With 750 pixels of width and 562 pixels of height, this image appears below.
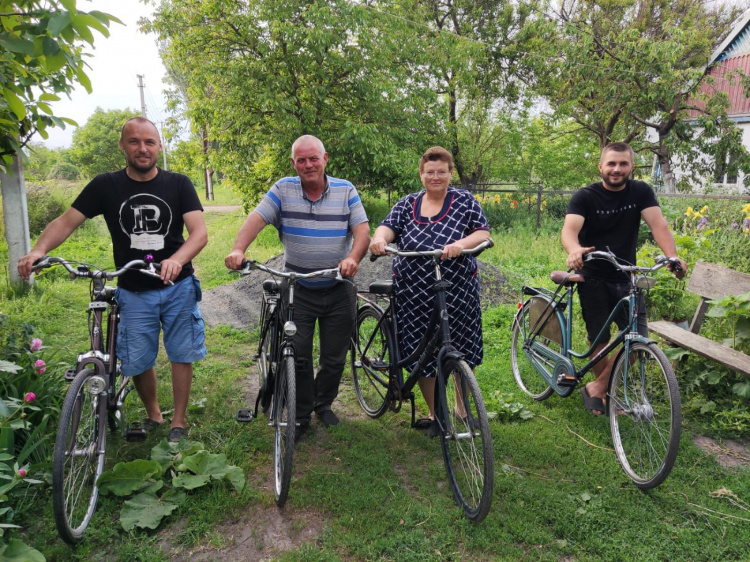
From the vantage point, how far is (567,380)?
4016 mm

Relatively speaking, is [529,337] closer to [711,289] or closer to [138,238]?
[711,289]

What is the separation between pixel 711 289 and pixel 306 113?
27.6ft

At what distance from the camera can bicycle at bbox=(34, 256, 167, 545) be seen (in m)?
2.52

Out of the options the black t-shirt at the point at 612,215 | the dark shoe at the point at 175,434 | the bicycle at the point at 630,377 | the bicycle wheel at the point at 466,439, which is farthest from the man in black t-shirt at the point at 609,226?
the dark shoe at the point at 175,434

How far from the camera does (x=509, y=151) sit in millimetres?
17609

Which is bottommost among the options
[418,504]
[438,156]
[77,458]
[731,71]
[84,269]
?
[418,504]

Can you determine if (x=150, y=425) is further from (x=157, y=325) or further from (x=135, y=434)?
(x=157, y=325)

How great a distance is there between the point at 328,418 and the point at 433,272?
146 cm

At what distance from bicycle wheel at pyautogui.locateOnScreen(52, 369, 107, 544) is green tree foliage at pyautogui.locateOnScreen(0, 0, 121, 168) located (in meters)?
1.42

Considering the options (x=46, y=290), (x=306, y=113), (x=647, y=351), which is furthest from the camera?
(x=306, y=113)

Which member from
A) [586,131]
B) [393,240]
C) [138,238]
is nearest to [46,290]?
[138,238]

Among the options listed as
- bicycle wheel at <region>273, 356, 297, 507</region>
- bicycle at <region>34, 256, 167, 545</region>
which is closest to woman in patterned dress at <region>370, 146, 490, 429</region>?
bicycle wheel at <region>273, 356, 297, 507</region>

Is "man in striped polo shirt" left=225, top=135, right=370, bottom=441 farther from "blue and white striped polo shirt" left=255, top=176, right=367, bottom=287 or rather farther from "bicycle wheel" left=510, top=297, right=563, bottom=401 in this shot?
"bicycle wheel" left=510, top=297, right=563, bottom=401

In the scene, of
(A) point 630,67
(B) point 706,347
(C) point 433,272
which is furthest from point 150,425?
(A) point 630,67
